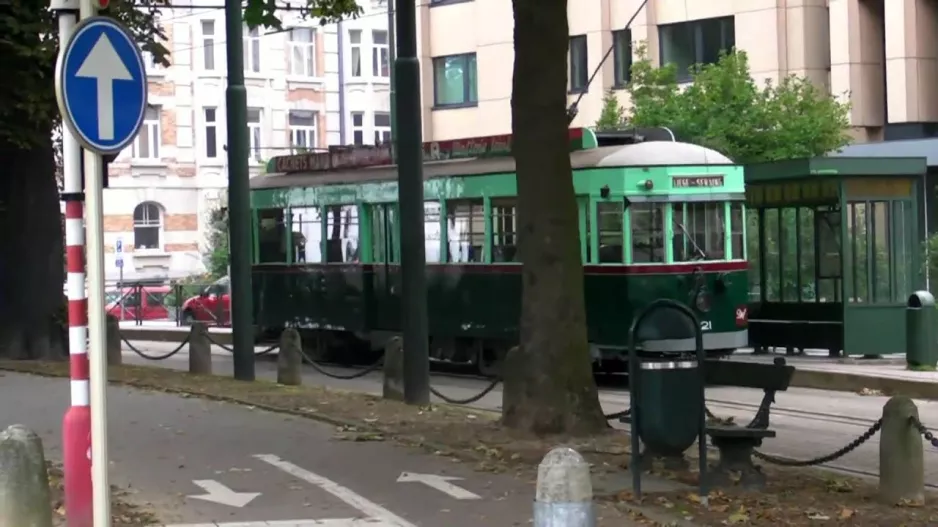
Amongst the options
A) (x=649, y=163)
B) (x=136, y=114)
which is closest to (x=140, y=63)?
(x=136, y=114)

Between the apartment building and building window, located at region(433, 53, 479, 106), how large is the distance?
6776 millimetres

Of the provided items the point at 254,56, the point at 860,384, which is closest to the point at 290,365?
the point at 860,384

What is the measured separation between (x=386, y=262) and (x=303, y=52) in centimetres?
3688

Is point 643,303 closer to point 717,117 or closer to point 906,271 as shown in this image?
point 906,271

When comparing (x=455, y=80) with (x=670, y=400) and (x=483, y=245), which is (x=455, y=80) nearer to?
(x=483, y=245)

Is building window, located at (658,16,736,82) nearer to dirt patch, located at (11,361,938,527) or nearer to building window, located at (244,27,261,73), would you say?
building window, located at (244,27,261,73)

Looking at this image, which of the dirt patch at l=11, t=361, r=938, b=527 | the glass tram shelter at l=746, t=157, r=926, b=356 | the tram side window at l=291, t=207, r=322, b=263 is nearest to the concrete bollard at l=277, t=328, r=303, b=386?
the dirt patch at l=11, t=361, r=938, b=527

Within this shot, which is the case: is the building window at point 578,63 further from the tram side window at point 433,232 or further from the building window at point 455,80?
the tram side window at point 433,232

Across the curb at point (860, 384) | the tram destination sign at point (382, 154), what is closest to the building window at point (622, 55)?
the tram destination sign at point (382, 154)

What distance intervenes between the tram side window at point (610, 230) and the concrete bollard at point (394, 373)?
12.8 feet

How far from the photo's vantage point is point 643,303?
20.2m

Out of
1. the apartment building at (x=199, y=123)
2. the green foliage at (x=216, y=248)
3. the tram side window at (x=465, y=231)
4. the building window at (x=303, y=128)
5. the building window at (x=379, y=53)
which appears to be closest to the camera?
the tram side window at (x=465, y=231)

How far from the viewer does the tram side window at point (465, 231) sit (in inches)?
870

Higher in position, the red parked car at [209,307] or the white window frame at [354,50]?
the white window frame at [354,50]
